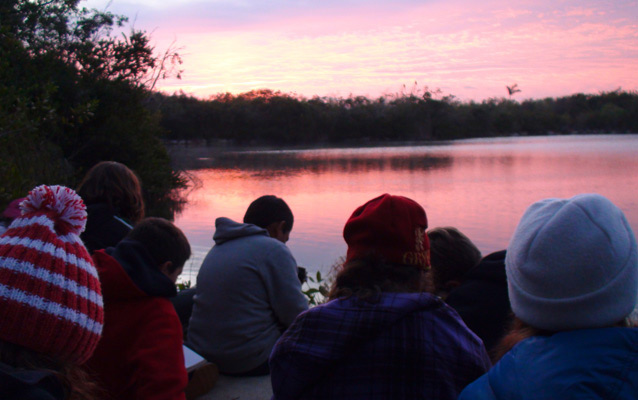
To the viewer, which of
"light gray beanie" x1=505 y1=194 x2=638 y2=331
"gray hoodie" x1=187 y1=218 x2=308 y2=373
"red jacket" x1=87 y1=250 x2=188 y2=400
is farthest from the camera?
"gray hoodie" x1=187 y1=218 x2=308 y2=373

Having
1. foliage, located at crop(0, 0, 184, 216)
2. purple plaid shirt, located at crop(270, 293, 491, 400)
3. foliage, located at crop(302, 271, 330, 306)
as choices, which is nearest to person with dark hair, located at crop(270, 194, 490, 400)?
purple plaid shirt, located at crop(270, 293, 491, 400)

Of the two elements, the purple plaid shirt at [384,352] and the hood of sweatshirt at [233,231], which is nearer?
the purple plaid shirt at [384,352]

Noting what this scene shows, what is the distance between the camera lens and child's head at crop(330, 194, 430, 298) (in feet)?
5.08

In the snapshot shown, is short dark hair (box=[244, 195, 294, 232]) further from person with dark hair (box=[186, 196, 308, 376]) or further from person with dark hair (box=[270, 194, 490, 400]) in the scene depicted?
person with dark hair (box=[270, 194, 490, 400])

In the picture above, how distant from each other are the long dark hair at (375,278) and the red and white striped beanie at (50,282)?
65cm

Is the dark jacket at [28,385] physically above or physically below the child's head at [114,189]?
below

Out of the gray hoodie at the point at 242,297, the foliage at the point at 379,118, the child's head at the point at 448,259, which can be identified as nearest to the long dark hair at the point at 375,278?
the child's head at the point at 448,259

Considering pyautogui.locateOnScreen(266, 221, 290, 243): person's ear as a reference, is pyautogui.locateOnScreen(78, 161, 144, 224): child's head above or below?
above

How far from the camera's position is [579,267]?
1.16 metres

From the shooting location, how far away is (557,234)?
120cm

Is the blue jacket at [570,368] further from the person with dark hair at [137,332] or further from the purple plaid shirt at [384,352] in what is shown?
the person with dark hair at [137,332]

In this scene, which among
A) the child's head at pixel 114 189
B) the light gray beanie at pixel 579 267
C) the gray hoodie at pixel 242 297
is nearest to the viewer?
the light gray beanie at pixel 579 267

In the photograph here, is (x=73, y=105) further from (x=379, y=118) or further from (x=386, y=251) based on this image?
(x=379, y=118)

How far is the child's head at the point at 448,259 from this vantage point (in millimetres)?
2588
